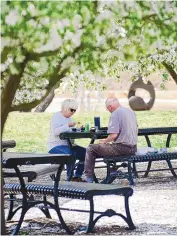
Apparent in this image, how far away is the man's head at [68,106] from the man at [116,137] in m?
0.66

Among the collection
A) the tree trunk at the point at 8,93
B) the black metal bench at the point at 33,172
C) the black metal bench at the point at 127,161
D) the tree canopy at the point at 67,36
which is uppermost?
the tree canopy at the point at 67,36

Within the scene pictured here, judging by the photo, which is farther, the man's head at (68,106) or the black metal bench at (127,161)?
the man's head at (68,106)

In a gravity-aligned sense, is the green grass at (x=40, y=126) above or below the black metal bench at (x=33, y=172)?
below

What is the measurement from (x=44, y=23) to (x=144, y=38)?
1081 mm

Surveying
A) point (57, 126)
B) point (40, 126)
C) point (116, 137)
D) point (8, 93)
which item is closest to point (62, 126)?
point (57, 126)

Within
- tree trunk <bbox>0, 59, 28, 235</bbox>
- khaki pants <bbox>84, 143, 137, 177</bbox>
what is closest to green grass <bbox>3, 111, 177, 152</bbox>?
khaki pants <bbox>84, 143, 137, 177</bbox>

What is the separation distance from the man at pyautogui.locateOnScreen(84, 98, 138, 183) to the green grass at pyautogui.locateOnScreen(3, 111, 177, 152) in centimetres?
1003

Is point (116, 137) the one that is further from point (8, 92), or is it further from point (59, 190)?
point (8, 92)

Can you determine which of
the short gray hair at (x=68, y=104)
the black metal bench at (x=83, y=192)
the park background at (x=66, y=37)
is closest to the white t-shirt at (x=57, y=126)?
the short gray hair at (x=68, y=104)

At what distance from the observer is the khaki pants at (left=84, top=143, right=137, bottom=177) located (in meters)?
13.4

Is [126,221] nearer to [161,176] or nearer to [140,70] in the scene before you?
[161,176]

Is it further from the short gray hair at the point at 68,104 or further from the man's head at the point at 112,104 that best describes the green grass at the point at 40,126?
the man's head at the point at 112,104

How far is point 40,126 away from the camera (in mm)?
28078

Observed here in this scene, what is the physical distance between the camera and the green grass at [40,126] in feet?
79.9
